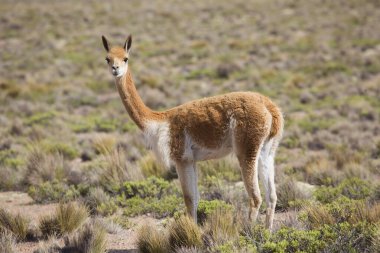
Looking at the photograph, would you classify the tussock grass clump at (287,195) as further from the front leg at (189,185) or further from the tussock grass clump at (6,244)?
the tussock grass clump at (6,244)

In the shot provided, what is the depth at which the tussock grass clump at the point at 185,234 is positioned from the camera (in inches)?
166

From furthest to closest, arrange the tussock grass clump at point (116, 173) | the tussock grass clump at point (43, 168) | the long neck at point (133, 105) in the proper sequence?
the tussock grass clump at point (43, 168) < the tussock grass clump at point (116, 173) < the long neck at point (133, 105)

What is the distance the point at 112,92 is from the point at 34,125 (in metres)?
5.41

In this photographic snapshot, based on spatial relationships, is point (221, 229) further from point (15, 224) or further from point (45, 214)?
point (15, 224)

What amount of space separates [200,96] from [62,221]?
425 inches

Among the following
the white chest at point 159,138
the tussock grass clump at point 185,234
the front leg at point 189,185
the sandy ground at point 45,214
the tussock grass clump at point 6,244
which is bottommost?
the sandy ground at point 45,214

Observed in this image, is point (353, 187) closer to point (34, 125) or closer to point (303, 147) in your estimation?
point (303, 147)

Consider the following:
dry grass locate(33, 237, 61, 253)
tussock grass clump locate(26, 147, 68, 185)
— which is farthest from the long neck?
tussock grass clump locate(26, 147, 68, 185)


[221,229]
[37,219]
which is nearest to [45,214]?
[37,219]

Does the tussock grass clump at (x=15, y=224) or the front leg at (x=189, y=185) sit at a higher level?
the front leg at (x=189, y=185)

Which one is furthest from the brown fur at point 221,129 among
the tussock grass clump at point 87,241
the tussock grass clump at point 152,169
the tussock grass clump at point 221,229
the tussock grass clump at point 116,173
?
the tussock grass clump at point 152,169

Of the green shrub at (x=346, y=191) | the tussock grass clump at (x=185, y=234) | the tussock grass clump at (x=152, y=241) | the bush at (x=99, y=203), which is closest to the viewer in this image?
the tussock grass clump at (x=185, y=234)

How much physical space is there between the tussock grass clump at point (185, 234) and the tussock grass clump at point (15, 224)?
1941 mm

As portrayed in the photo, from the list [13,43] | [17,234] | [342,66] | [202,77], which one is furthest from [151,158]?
[13,43]
